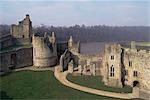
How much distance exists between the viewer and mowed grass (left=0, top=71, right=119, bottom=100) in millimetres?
34406

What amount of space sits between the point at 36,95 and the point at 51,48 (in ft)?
39.2

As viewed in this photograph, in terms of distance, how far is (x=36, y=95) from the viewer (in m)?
35.0

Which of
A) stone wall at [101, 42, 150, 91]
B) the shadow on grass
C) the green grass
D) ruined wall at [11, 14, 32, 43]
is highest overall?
ruined wall at [11, 14, 32, 43]

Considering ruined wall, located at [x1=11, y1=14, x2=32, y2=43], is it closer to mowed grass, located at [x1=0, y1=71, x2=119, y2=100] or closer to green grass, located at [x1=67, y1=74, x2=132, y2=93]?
mowed grass, located at [x1=0, y1=71, x2=119, y2=100]

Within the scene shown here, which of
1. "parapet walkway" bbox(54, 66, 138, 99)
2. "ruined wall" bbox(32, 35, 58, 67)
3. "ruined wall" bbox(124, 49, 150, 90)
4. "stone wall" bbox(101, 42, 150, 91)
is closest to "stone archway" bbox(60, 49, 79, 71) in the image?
"ruined wall" bbox(32, 35, 58, 67)

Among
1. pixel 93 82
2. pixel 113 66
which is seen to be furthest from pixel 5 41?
pixel 113 66

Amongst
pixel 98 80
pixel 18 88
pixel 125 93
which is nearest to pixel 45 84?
pixel 18 88

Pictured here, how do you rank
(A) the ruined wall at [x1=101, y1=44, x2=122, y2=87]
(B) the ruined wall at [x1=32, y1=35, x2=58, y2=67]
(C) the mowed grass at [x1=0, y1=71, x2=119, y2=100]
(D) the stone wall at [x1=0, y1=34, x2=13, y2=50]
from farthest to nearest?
(D) the stone wall at [x1=0, y1=34, x2=13, y2=50], (B) the ruined wall at [x1=32, y1=35, x2=58, y2=67], (A) the ruined wall at [x1=101, y1=44, x2=122, y2=87], (C) the mowed grass at [x1=0, y1=71, x2=119, y2=100]

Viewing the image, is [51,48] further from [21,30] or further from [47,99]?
[47,99]

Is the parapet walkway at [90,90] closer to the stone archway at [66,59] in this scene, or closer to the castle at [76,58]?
the castle at [76,58]

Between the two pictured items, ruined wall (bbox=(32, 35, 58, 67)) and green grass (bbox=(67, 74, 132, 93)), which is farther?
ruined wall (bbox=(32, 35, 58, 67))

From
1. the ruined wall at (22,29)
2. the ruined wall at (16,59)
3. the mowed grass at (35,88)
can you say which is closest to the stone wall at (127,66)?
the mowed grass at (35,88)

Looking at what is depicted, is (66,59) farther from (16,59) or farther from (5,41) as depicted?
(5,41)

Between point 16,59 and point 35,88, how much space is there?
829 cm
